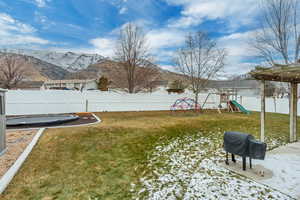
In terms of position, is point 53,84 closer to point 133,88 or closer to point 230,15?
point 133,88

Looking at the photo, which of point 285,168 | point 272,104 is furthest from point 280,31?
point 285,168

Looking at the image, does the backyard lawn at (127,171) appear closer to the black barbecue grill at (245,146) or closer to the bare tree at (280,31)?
the black barbecue grill at (245,146)

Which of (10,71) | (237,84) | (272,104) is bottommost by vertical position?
(272,104)

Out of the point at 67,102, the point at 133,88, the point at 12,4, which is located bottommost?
the point at 67,102

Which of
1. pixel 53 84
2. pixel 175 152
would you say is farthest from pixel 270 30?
pixel 53 84

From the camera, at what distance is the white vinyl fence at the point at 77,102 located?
9688 mm

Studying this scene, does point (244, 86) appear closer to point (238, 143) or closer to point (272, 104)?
point (272, 104)

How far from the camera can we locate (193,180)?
277cm

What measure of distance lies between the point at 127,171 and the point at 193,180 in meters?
1.24

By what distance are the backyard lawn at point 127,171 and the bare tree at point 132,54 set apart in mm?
10274

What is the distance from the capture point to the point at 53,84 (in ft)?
123

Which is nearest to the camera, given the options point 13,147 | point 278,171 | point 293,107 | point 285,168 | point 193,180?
point 193,180

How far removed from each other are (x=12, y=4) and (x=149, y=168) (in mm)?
16463

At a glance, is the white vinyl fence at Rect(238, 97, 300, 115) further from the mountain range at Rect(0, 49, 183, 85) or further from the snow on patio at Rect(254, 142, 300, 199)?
the mountain range at Rect(0, 49, 183, 85)
